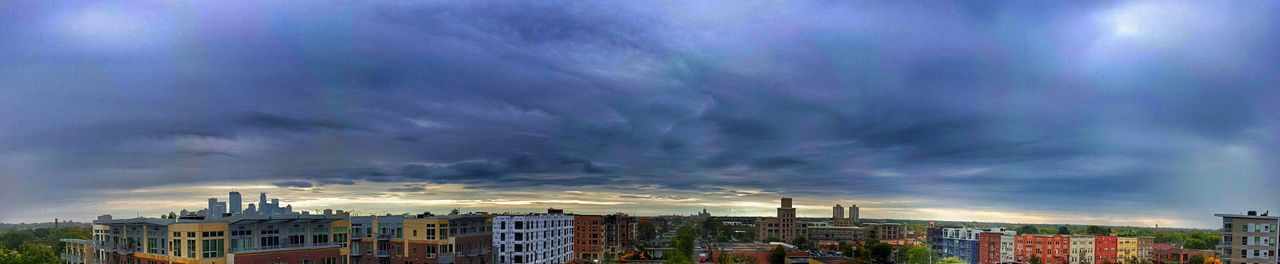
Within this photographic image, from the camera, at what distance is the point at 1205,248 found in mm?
96250

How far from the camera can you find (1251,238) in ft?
176

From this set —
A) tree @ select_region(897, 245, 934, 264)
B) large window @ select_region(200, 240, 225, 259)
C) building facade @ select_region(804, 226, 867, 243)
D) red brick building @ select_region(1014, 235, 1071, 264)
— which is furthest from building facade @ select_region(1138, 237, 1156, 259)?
large window @ select_region(200, 240, 225, 259)

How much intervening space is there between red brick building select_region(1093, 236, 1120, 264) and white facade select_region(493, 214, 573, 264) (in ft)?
255

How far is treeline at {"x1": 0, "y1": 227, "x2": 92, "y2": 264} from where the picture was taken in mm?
46281

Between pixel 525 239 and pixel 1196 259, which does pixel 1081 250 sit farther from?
pixel 525 239

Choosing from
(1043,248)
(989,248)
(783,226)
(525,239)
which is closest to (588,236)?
(525,239)

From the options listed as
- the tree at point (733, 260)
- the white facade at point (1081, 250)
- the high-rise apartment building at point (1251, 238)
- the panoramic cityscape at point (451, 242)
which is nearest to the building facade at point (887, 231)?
the panoramic cityscape at point (451, 242)

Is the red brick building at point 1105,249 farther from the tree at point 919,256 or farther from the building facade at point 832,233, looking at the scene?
the building facade at point 832,233

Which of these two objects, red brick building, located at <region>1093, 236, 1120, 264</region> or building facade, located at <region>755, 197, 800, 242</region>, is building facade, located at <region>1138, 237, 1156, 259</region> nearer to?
red brick building, located at <region>1093, 236, 1120, 264</region>

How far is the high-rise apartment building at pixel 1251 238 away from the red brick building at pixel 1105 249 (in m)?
45.0

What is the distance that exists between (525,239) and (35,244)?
41221 millimetres

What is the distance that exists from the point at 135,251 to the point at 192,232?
247 inches

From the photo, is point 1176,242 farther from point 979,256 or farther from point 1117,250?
point 979,256

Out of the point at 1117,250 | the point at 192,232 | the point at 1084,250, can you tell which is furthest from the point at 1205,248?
the point at 192,232
